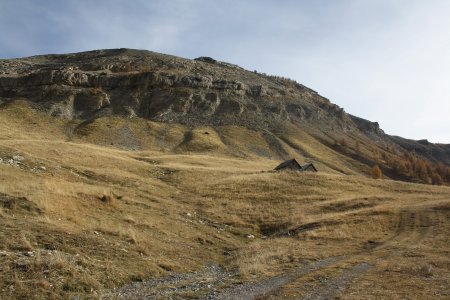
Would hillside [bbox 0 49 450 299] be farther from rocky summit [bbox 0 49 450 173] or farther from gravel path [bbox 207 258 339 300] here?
rocky summit [bbox 0 49 450 173]

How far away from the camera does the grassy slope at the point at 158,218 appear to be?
16781 millimetres

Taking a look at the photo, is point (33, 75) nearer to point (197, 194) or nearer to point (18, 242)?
point (197, 194)

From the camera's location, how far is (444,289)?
1680 cm

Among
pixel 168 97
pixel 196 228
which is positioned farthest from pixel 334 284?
pixel 168 97

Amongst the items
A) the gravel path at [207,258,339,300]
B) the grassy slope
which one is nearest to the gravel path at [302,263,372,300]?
the gravel path at [207,258,339,300]

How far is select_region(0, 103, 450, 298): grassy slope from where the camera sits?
1678 centimetres

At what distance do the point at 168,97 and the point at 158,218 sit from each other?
340 feet

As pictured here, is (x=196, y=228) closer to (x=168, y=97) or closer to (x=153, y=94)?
(x=168, y=97)

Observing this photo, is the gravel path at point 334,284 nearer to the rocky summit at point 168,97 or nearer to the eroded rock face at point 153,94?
the rocky summit at point 168,97

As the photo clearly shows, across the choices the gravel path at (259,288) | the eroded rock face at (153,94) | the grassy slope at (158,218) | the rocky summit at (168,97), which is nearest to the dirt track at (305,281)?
the gravel path at (259,288)

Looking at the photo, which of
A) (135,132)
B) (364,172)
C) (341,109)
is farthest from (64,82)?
(341,109)

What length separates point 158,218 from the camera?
29.8 metres

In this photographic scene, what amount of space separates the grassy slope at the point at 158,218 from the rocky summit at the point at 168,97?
169 feet

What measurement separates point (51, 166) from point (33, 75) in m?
104
